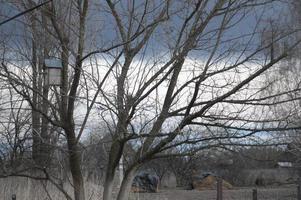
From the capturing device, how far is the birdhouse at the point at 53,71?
8.77 meters

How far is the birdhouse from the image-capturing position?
28.8 ft

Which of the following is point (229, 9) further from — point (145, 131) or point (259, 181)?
point (259, 181)

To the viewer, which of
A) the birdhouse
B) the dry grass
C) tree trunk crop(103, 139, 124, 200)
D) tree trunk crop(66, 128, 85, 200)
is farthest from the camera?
the dry grass

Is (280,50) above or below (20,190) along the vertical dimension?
above

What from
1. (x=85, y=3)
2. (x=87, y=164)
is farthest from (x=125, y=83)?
(x=87, y=164)

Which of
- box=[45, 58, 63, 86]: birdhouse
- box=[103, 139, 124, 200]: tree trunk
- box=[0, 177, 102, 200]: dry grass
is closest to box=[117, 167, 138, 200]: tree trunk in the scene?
box=[103, 139, 124, 200]: tree trunk

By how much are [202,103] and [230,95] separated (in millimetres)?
427

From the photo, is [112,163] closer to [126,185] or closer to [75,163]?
[126,185]

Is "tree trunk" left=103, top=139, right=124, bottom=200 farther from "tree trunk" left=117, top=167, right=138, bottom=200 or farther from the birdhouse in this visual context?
the birdhouse

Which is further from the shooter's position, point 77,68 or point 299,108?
point 299,108

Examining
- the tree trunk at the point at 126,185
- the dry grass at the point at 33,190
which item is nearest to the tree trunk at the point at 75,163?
the tree trunk at the point at 126,185

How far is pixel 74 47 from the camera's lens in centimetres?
912

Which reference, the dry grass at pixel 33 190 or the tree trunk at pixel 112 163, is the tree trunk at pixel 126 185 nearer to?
the tree trunk at pixel 112 163

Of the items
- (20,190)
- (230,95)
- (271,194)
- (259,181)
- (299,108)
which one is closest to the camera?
(230,95)
